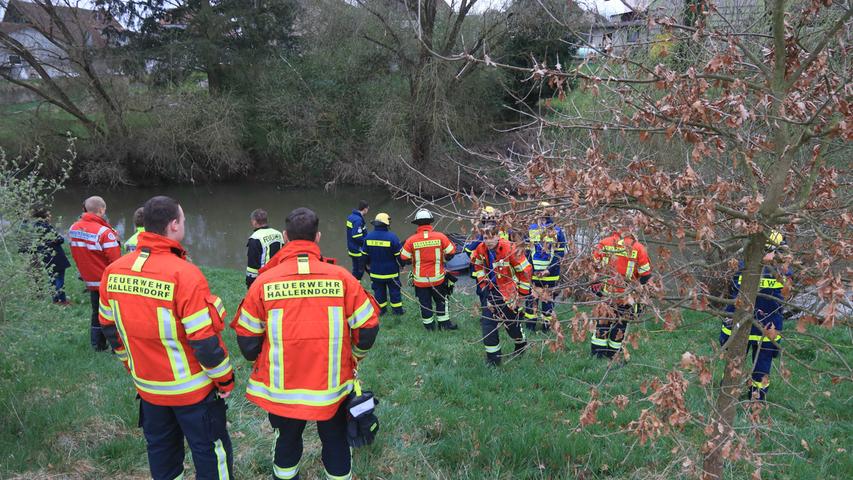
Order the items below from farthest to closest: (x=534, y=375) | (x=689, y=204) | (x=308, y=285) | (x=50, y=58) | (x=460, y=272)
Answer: (x=50, y=58)
(x=460, y=272)
(x=534, y=375)
(x=308, y=285)
(x=689, y=204)

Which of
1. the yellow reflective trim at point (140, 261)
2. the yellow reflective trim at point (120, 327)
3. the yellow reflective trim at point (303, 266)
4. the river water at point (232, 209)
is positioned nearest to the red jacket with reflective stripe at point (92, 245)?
the yellow reflective trim at point (120, 327)

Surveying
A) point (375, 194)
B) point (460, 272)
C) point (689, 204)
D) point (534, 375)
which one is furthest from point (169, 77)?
point (689, 204)

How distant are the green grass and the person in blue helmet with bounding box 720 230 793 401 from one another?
0.80ft

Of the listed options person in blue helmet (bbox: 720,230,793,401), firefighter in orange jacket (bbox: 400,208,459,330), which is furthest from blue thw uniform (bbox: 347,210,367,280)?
person in blue helmet (bbox: 720,230,793,401)

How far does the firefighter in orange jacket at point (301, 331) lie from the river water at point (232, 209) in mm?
12314

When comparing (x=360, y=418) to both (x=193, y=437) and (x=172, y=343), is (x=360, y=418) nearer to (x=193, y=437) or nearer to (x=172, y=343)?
(x=193, y=437)

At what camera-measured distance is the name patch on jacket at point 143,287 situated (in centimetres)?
317

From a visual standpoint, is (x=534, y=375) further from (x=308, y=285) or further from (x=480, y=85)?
(x=480, y=85)

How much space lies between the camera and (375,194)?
2517 cm

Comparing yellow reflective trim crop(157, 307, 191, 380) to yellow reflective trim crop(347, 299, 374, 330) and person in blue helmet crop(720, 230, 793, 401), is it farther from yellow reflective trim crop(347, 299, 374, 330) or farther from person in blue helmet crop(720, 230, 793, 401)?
person in blue helmet crop(720, 230, 793, 401)

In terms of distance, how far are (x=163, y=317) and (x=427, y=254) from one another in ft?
15.6

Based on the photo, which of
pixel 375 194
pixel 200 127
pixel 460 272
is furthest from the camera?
pixel 375 194

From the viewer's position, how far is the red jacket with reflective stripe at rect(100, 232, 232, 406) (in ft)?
10.4

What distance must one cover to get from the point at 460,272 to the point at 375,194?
12.9 meters
